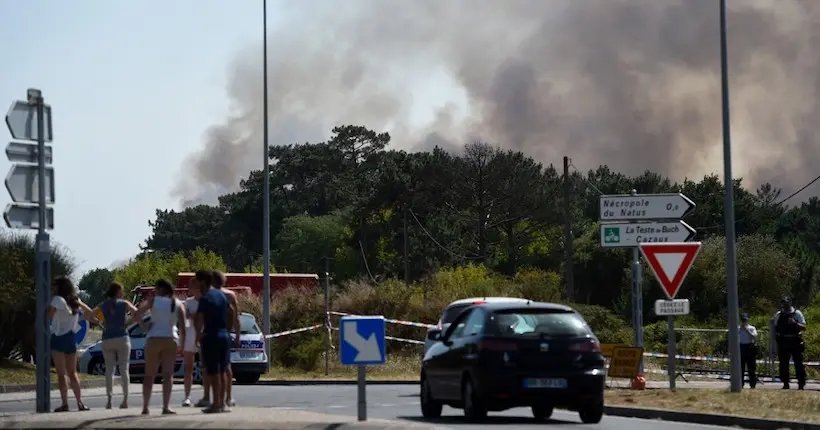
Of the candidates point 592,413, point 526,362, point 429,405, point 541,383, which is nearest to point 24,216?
point 429,405

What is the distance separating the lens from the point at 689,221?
96.1 m

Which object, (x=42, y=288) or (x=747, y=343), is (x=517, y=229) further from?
(x=42, y=288)

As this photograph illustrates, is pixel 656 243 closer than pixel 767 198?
Yes

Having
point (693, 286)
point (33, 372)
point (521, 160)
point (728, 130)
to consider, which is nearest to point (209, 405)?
point (728, 130)

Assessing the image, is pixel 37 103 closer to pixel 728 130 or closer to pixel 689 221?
pixel 728 130

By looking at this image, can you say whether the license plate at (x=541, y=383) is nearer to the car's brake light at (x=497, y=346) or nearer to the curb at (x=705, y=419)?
the car's brake light at (x=497, y=346)

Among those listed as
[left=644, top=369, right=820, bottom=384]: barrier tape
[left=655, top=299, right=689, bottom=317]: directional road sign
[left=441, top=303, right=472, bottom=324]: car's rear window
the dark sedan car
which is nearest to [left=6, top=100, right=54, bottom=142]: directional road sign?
the dark sedan car

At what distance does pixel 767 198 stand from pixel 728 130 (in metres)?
94.4

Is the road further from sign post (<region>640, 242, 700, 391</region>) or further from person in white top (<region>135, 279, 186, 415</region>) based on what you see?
person in white top (<region>135, 279, 186, 415</region>)

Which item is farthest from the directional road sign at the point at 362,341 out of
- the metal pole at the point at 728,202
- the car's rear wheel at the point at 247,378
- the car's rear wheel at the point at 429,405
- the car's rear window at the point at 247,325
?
the car's rear wheel at the point at 247,378

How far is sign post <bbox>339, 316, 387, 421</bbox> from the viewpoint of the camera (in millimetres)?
16641

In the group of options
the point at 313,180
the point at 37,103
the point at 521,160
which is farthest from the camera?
the point at 313,180

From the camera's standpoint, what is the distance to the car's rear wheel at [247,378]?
3488 cm

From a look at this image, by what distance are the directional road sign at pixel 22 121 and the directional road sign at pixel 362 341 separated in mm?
5513
